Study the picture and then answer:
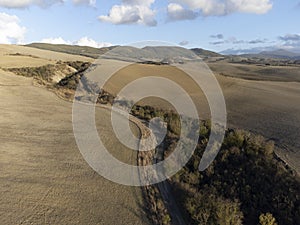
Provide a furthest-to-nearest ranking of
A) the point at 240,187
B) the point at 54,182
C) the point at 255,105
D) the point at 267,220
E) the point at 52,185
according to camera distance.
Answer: the point at 255,105 < the point at 240,187 < the point at 54,182 < the point at 52,185 < the point at 267,220

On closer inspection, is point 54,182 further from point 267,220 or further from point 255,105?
point 255,105

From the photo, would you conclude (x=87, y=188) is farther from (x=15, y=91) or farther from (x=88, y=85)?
(x=88, y=85)

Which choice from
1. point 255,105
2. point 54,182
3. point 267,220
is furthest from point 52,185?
point 255,105

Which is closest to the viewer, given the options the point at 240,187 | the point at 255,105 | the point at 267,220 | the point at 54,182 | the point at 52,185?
the point at 267,220

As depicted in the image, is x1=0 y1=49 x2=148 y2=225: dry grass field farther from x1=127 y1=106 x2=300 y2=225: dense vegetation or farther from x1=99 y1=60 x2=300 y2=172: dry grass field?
x1=99 y1=60 x2=300 y2=172: dry grass field

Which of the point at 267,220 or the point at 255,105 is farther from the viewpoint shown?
the point at 255,105

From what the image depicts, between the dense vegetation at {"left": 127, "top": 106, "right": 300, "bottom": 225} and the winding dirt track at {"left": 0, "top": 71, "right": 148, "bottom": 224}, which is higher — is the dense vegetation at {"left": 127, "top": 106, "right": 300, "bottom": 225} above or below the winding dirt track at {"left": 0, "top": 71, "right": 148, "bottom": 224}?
below

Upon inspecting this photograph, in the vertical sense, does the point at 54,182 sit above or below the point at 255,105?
above

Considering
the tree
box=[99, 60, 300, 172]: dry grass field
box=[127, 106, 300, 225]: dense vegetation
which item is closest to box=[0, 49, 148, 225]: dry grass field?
box=[127, 106, 300, 225]: dense vegetation

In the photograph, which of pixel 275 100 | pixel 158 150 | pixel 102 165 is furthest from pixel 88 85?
pixel 102 165
